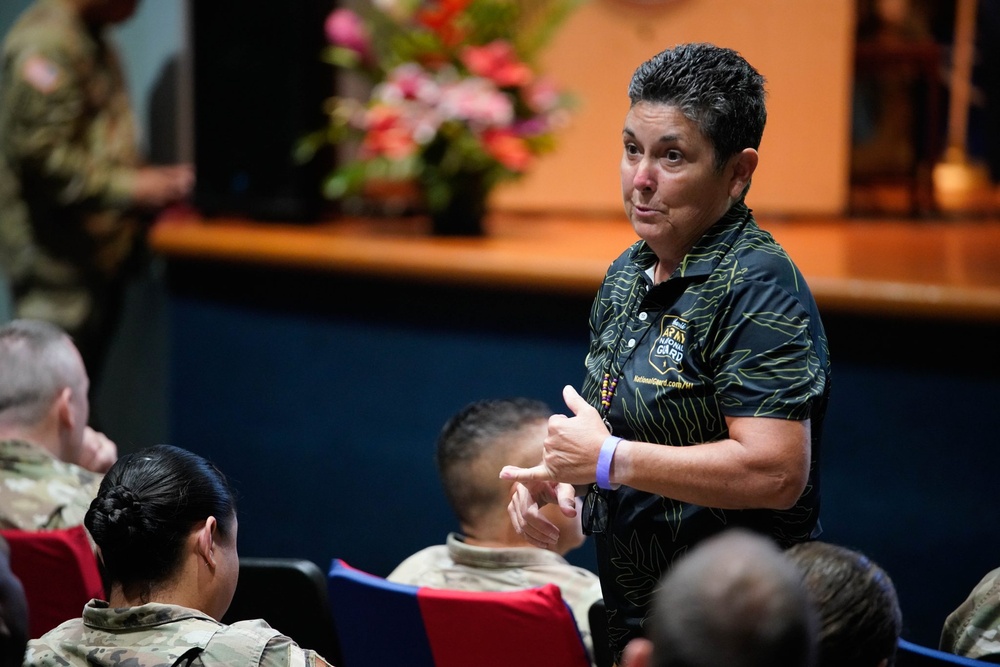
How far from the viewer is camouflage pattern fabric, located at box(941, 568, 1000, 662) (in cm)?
165

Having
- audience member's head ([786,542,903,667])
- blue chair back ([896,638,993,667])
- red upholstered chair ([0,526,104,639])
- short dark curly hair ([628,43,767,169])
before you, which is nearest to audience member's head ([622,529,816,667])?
Answer: audience member's head ([786,542,903,667])

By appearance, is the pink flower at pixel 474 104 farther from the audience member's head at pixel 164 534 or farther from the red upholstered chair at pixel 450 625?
the audience member's head at pixel 164 534

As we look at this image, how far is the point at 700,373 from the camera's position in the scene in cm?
145

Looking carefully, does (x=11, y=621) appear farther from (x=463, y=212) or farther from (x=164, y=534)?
(x=463, y=212)

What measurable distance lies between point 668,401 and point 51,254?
9.24 ft

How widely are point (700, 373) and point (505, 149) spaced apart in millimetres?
2123

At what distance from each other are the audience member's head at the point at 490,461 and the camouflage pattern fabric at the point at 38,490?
61 cm

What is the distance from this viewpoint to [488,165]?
3.51 meters

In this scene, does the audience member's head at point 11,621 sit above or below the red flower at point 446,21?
below

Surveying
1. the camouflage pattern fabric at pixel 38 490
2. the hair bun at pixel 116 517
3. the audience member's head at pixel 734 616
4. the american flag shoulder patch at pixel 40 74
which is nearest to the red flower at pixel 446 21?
the american flag shoulder patch at pixel 40 74

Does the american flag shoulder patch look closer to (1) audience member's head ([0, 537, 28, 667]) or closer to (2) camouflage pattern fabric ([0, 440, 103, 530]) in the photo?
(2) camouflage pattern fabric ([0, 440, 103, 530])

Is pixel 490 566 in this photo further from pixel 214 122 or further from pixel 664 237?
pixel 214 122

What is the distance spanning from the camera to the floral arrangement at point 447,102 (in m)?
3.46

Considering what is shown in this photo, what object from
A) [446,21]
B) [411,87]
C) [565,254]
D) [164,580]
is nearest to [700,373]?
[164,580]
